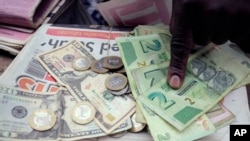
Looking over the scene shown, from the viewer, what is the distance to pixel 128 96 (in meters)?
0.64

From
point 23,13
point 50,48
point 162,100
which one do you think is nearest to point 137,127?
point 162,100

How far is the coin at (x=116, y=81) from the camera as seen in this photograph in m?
0.64

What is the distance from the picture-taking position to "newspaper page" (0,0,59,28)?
80 cm

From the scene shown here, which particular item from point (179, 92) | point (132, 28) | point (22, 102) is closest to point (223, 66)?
point (179, 92)

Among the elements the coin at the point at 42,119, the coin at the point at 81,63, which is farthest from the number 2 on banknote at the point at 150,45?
the coin at the point at 42,119

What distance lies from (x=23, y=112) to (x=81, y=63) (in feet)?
0.49

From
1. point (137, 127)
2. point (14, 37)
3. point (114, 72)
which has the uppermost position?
point (14, 37)

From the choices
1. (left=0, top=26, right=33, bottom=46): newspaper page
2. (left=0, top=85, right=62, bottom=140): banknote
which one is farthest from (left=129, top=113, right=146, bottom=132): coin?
(left=0, top=26, right=33, bottom=46): newspaper page

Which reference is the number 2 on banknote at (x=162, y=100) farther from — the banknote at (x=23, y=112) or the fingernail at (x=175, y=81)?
the banknote at (x=23, y=112)

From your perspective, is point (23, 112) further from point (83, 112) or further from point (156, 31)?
point (156, 31)

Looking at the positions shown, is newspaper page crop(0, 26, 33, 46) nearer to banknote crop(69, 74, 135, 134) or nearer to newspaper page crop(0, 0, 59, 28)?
newspaper page crop(0, 0, 59, 28)

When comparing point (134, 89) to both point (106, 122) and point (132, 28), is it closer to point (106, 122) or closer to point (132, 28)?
point (106, 122)

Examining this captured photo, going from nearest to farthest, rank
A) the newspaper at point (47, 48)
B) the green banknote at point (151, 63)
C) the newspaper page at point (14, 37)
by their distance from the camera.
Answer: the green banknote at point (151, 63), the newspaper at point (47, 48), the newspaper page at point (14, 37)

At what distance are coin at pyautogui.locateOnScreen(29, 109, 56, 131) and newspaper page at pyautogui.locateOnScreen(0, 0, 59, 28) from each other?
270 mm
